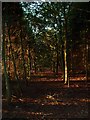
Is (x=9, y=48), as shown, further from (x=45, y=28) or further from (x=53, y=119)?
(x=53, y=119)

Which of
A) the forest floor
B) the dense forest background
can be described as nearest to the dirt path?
the forest floor

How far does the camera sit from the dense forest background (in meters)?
7.02

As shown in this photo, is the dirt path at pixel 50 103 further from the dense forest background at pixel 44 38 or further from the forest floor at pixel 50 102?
the dense forest background at pixel 44 38

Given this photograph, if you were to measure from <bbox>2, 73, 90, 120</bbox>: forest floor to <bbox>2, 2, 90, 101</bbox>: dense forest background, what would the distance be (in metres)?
0.38

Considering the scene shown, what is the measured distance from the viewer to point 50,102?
6969mm

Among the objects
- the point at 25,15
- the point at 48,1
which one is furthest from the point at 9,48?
the point at 48,1

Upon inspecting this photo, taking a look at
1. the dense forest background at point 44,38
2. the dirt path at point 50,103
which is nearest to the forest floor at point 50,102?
the dirt path at point 50,103

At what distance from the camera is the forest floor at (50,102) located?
5898 millimetres

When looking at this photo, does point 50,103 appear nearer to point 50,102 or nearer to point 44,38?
point 50,102

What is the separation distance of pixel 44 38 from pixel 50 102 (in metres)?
2.60

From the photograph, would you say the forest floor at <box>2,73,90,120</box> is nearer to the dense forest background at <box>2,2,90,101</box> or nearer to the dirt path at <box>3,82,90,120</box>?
the dirt path at <box>3,82,90,120</box>

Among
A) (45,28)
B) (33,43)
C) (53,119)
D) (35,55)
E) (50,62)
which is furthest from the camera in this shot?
(50,62)

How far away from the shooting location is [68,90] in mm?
8016

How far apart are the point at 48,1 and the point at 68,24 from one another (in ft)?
4.03
